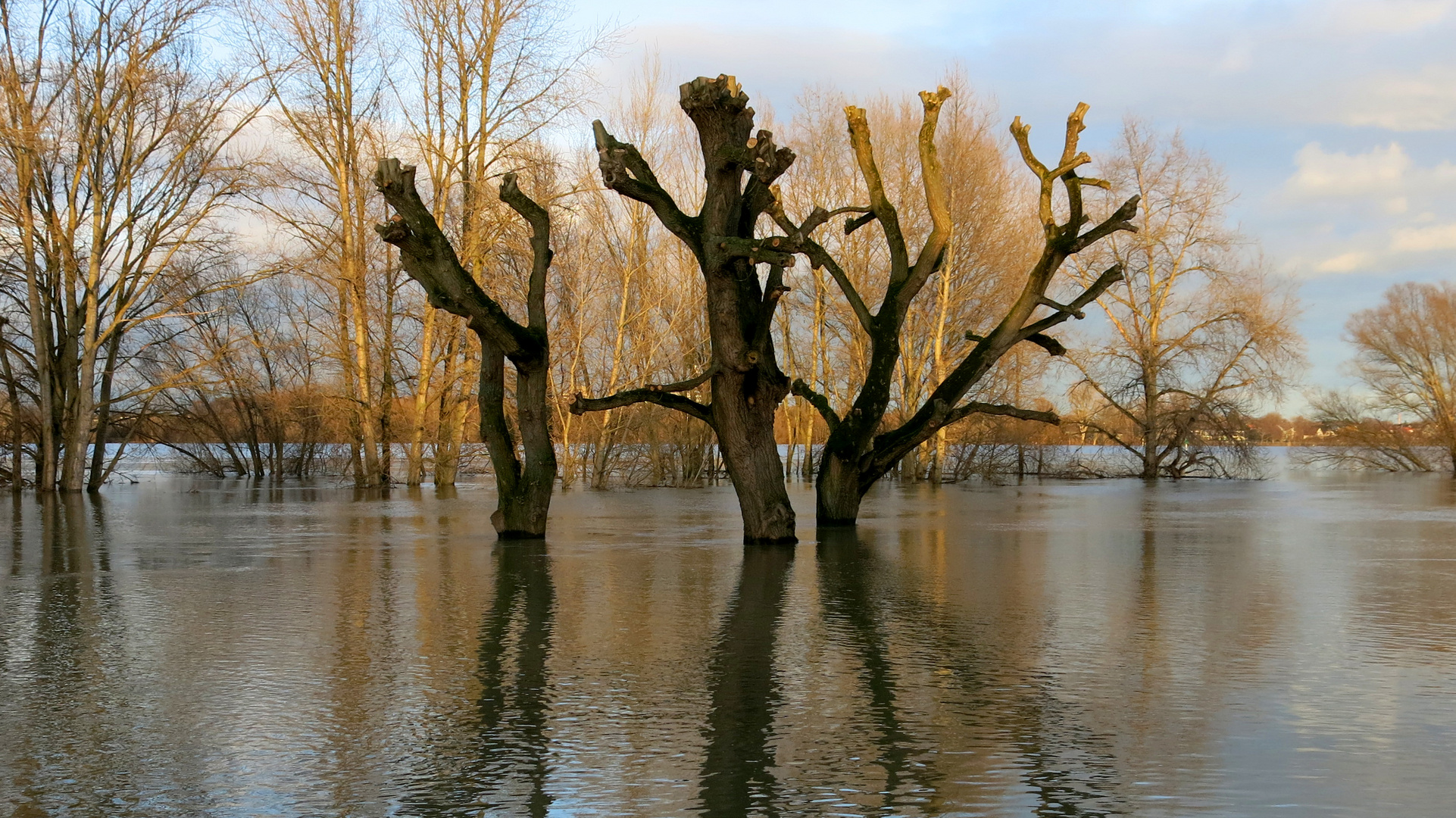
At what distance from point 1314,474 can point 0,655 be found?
4025cm

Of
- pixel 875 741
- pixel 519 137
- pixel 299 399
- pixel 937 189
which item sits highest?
pixel 519 137

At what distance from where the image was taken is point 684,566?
11.6 meters

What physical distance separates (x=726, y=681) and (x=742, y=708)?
2.03 feet

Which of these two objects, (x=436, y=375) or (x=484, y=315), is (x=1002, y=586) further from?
(x=436, y=375)

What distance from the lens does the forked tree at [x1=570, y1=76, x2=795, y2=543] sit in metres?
12.8

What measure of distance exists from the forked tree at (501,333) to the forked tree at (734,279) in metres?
1.16

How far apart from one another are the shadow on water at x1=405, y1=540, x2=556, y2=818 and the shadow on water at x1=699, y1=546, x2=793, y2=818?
0.61 meters

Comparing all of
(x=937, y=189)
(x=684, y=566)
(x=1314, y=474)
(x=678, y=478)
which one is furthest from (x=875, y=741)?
(x=1314, y=474)

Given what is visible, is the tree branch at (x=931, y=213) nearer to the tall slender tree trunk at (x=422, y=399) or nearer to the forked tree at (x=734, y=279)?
the forked tree at (x=734, y=279)

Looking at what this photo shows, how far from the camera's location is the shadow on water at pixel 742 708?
4.17 meters

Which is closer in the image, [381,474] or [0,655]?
[0,655]

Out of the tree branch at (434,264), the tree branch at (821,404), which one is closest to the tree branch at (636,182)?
the tree branch at (434,264)

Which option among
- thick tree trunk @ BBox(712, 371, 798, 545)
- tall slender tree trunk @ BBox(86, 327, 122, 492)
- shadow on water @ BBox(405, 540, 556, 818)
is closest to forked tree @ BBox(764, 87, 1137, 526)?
thick tree trunk @ BBox(712, 371, 798, 545)

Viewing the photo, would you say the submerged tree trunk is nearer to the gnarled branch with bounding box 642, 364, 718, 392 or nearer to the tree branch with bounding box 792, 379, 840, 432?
the tree branch with bounding box 792, 379, 840, 432
